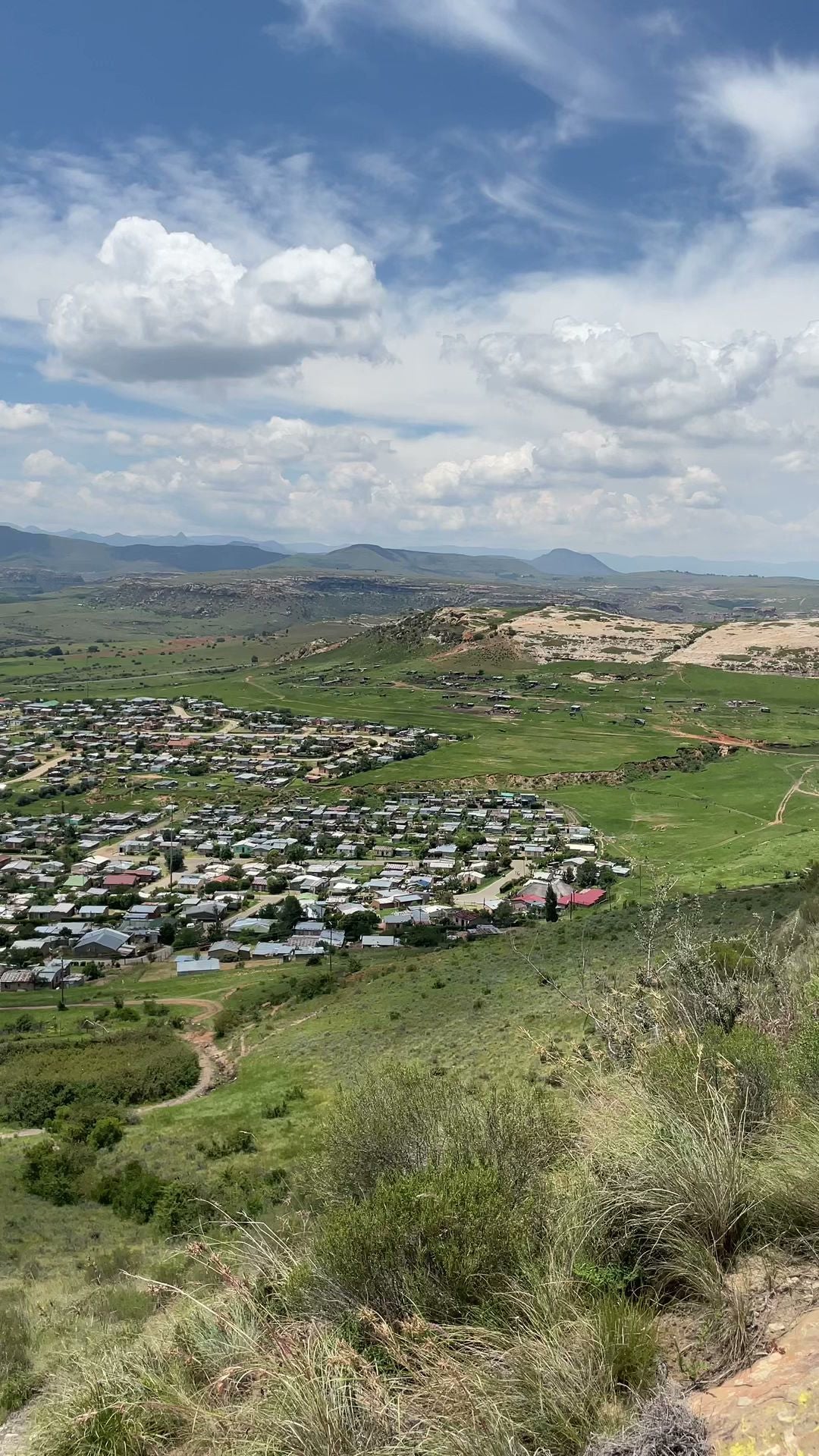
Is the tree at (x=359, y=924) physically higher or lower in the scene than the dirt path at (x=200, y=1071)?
lower

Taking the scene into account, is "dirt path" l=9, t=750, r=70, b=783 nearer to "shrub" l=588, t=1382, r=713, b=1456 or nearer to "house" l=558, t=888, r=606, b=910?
"house" l=558, t=888, r=606, b=910

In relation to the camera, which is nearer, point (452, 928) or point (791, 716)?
point (452, 928)

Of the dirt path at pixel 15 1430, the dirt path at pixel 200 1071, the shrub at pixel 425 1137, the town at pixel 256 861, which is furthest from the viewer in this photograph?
the town at pixel 256 861

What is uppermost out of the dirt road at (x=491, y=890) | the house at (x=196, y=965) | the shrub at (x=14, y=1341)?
the shrub at (x=14, y=1341)

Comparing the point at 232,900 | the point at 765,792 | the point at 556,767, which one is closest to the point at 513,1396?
the point at 232,900

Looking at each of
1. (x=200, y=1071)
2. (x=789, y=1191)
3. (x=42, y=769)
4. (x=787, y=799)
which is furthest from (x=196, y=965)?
(x=42, y=769)

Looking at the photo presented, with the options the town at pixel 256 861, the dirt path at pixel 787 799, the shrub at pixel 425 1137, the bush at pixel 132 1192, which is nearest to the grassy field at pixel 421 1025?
the bush at pixel 132 1192

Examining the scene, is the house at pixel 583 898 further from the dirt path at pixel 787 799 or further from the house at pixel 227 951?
the dirt path at pixel 787 799

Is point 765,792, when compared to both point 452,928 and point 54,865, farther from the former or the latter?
point 54,865

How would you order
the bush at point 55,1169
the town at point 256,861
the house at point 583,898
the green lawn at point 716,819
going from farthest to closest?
the green lawn at point 716,819
the house at point 583,898
the town at point 256,861
the bush at point 55,1169
